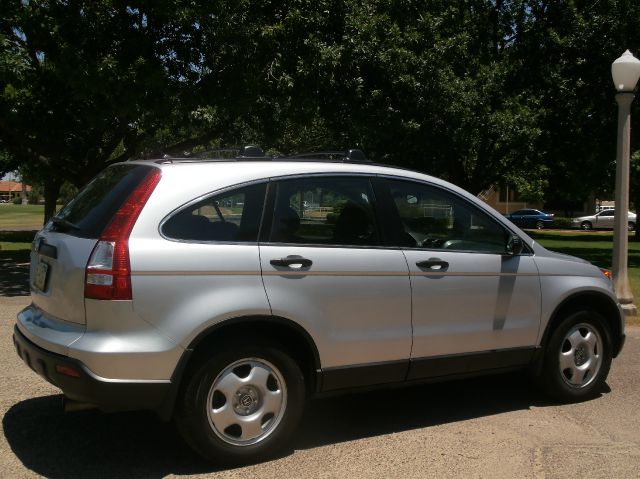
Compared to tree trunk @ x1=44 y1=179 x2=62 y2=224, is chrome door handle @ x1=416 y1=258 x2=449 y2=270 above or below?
below

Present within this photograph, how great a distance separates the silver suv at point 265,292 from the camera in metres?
3.71

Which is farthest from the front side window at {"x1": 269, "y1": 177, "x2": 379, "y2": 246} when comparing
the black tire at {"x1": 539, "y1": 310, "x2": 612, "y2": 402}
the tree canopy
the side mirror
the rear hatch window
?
the tree canopy

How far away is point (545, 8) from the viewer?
19.2 metres

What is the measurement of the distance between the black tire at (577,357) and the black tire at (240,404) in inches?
84.9

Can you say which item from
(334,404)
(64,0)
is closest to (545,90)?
(64,0)

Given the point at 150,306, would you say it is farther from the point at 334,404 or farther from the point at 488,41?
the point at 488,41

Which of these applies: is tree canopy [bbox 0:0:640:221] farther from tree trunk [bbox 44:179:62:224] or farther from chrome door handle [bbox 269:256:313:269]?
tree trunk [bbox 44:179:62:224]

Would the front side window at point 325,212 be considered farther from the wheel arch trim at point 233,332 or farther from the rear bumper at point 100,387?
the rear bumper at point 100,387

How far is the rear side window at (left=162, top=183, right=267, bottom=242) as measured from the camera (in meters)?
3.91

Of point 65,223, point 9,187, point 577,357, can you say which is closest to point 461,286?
point 577,357

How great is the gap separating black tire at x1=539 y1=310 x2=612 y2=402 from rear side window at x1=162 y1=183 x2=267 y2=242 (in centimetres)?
255

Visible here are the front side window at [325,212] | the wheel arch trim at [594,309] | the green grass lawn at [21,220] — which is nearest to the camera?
the front side window at [325,212]

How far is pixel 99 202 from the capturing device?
412 cm

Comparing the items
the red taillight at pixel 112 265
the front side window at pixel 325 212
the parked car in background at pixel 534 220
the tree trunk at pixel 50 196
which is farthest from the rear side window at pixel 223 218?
the parked car in background at pixel 534 220
